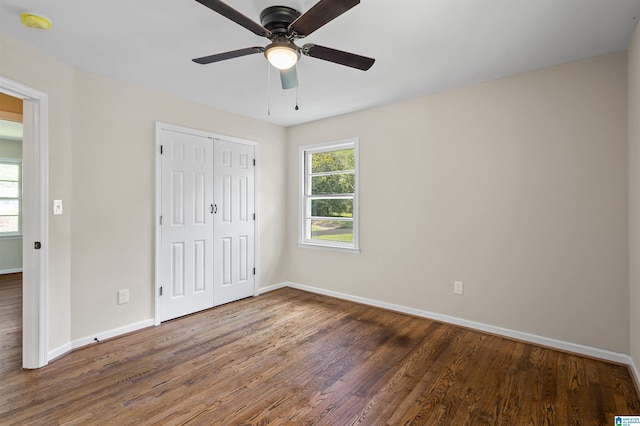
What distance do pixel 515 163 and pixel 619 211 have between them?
86 cm

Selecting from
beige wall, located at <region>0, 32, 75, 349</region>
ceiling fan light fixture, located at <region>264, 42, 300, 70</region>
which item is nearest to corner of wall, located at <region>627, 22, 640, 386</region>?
ceiling fan light fixture, located at <region>264, 42, 300, 70</region>

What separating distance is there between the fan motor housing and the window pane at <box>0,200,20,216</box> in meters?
6.75

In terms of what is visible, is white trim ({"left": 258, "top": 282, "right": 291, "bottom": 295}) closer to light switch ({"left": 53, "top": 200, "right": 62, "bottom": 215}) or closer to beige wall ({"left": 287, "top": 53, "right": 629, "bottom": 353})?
beige wall ({"left": 287, "top": 53, "right": 629, "bottom": 353})

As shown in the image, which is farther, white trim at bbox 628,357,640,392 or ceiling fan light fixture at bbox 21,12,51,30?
white trim at bbox 628,357,640,392

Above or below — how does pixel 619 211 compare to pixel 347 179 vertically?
below

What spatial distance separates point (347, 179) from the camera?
4332 mm

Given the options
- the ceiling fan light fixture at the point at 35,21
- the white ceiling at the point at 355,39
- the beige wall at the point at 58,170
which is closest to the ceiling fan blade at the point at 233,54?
the white ceiling at the point at 355,39

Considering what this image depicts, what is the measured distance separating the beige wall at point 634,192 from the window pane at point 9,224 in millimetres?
8769

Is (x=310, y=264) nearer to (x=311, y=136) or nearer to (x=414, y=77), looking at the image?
(x=311, y=136)

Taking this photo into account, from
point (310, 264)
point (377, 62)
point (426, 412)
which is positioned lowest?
point (426, 412)

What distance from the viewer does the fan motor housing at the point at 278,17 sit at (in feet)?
6.22

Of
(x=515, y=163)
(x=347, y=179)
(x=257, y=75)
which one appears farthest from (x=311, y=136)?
(x=515, y=163)

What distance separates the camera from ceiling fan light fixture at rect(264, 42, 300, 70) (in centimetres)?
184

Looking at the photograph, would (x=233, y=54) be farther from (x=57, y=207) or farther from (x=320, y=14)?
(x=57, y=207)
